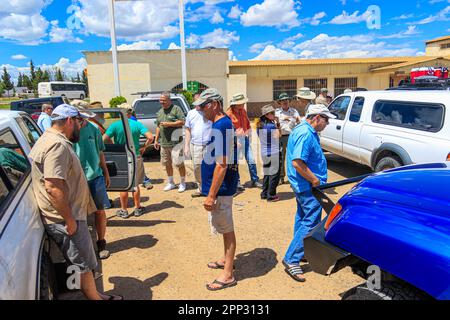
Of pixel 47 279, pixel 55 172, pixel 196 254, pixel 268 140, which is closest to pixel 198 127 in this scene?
pixel 268 140

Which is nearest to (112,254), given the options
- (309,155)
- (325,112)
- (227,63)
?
(309,155)

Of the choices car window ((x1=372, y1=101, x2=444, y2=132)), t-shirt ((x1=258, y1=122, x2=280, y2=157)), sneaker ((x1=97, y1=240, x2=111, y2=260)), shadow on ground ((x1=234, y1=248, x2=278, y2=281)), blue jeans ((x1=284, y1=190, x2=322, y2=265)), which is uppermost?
car window ((x1=372, y1=101, x2=444, y2=132))

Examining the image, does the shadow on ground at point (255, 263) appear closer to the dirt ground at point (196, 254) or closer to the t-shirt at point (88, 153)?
the dirt ground at point (196, 254)

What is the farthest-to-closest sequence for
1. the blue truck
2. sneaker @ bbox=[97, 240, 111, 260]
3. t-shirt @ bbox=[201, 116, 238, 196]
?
sneaker @ bbox=[97, 240, 111, 260], t-shirt @ bbox=[201, 116, 238, 196], the blue truck

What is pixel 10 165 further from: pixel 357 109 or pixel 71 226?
pixel 357 109

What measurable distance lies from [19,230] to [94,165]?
1.90 metres

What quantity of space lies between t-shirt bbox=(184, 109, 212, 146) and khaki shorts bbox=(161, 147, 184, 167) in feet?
2.30

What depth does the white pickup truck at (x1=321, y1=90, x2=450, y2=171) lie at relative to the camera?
16.3ft

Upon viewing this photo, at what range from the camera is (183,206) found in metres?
5.74

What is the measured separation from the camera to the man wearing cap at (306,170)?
3296 mm

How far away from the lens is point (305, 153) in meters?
3.29

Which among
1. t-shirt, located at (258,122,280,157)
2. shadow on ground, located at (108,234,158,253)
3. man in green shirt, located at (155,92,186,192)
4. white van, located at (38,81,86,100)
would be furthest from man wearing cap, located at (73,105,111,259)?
white van, located at (38,81,86,100)

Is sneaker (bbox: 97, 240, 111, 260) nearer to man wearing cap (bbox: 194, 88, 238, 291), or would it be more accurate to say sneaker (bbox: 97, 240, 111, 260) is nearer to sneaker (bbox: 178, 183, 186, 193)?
man wearing cap (bbox: 194, 88, 238, 291)

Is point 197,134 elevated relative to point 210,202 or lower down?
elevated
